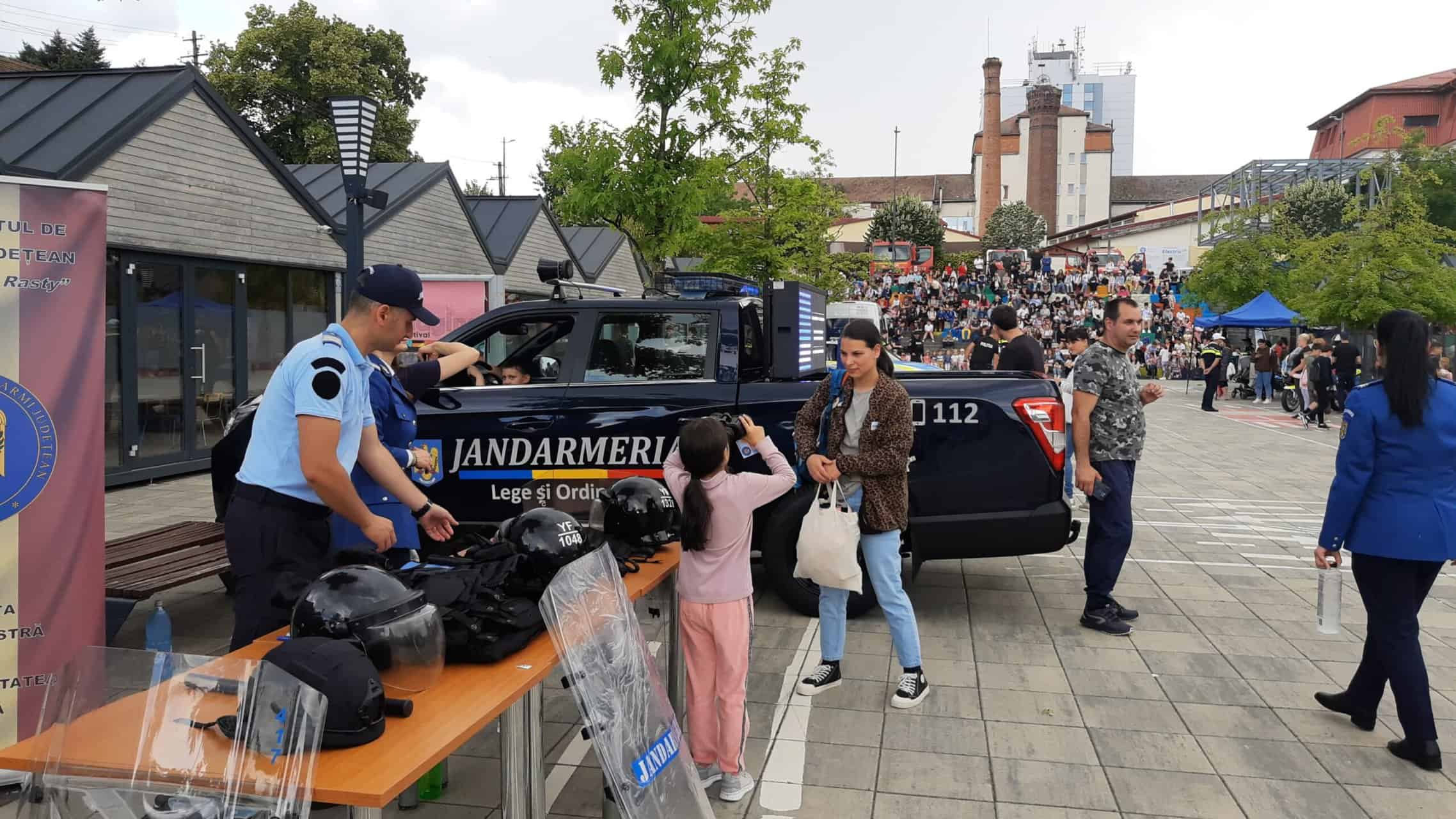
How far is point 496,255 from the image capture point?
1848 cm

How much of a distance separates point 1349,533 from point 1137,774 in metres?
1.30

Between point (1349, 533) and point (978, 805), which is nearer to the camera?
point (978, 805)

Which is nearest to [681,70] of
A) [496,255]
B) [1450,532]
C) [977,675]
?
[496,255]

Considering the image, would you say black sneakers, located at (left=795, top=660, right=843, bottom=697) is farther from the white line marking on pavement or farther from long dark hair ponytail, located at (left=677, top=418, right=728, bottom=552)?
long dark hair ponytail, located at (left=677, top=418, right=728, bottom=552)

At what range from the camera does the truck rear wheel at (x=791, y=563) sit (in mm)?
5559

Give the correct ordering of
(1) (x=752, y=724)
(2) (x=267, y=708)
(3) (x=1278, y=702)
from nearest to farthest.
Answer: (2) (x=267, y=708) < (1) (x=752, y=724) < (3) (x=1278, y=702)

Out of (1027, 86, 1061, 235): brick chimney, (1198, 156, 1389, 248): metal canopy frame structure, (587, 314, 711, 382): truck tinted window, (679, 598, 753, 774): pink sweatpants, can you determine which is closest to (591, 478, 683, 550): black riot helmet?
(679, 598, 753, 774): pink sweatpants

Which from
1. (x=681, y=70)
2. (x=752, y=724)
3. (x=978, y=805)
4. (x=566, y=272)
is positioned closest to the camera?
(x=978, y=805)

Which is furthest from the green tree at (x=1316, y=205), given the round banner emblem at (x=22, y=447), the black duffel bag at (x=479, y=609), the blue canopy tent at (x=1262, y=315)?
the round banner emblem at (x=22, y=447)

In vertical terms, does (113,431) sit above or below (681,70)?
below

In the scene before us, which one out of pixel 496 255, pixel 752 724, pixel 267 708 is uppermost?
pixel 496 255

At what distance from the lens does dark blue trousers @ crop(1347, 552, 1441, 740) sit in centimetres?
385

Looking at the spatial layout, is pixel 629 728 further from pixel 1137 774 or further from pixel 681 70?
pixel 681 70

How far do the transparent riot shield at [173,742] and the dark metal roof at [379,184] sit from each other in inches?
503
